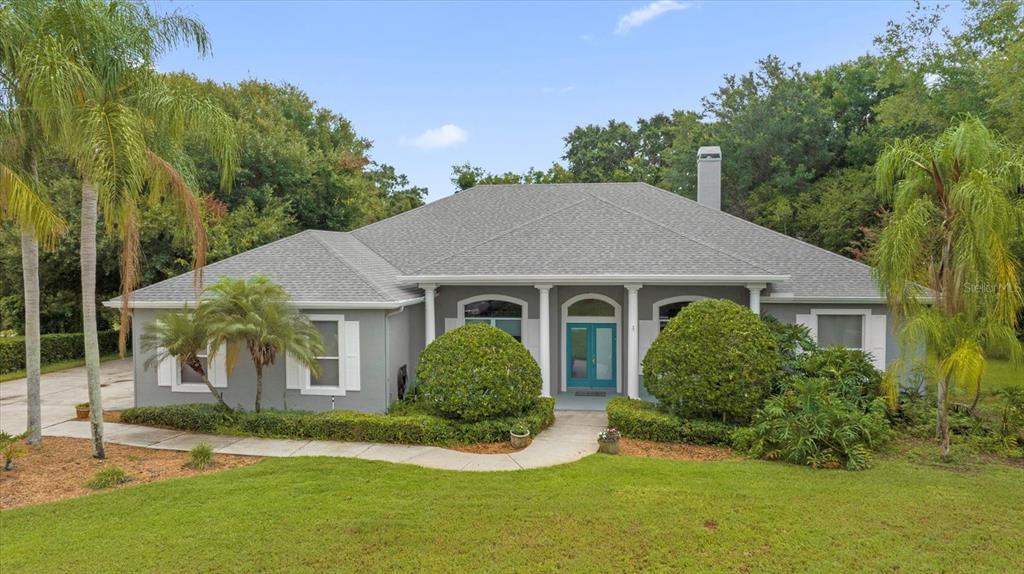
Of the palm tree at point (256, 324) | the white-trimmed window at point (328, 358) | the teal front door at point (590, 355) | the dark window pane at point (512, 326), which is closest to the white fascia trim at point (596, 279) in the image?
the dark window pane at point (512, 326)

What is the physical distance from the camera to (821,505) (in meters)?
7.63

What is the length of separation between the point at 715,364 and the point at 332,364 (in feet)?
27.4

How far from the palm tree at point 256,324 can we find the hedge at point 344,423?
976mm

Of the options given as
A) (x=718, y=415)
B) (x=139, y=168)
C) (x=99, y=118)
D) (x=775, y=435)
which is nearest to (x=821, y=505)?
(x=775, y=435)

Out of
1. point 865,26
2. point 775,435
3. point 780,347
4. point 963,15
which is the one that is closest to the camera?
point 775,435

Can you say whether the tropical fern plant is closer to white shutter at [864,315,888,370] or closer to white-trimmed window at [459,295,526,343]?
white shutter at [864,315,888,370]

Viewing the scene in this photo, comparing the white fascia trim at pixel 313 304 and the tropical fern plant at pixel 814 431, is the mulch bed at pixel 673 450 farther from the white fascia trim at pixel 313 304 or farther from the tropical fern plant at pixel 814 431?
the white fascia trim at pixel 313 304

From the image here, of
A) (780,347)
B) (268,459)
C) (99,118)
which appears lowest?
(268,459)

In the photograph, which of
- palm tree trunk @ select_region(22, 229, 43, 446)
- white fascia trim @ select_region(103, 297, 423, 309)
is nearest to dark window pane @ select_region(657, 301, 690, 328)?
white fascia trim @ select_region(103, 297, 423, 309)

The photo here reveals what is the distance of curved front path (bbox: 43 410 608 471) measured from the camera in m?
9.82

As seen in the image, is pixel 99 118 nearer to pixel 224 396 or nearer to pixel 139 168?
pixel 139 168

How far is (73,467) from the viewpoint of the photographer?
968cm

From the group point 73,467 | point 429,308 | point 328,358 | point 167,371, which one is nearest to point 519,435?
point 429,308

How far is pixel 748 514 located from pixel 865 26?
23971 millimetres
